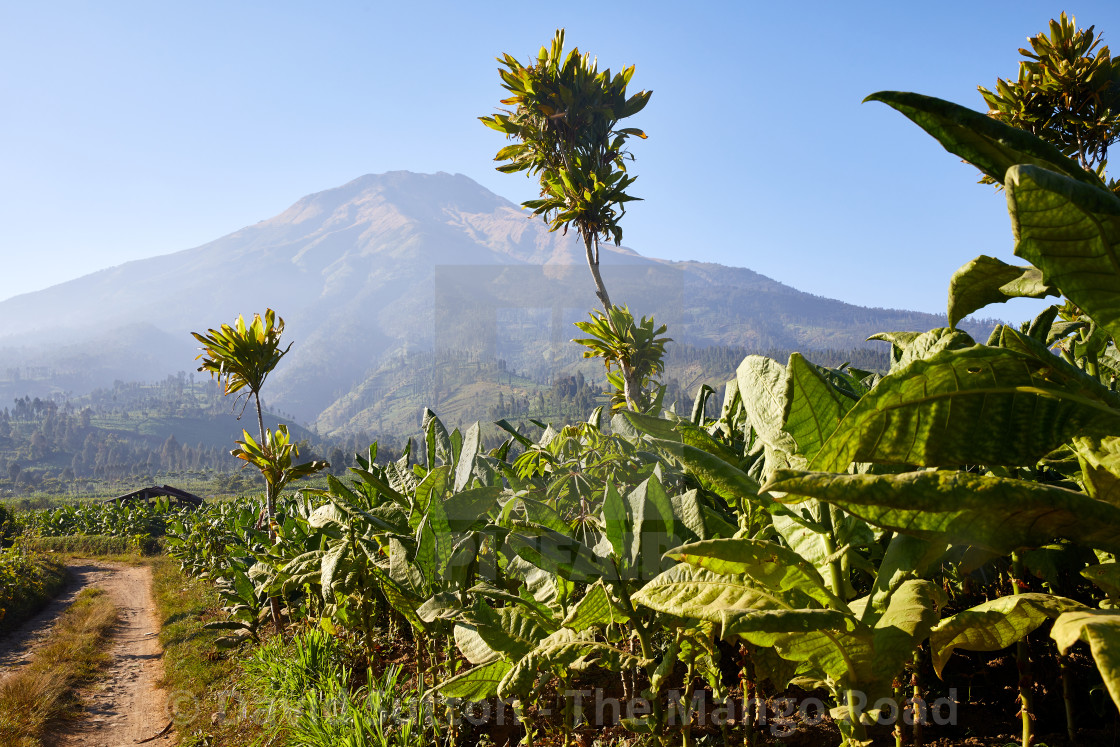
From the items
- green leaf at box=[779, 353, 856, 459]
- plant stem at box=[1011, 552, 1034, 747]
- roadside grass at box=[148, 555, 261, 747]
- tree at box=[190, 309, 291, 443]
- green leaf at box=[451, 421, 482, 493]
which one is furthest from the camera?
tree at box=[190, 309, 291, 443]

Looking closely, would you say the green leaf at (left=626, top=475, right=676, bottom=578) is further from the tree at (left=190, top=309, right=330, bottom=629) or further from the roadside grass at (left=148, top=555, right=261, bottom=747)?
the tree at (left=190, top=309, right=330, bottom=629)

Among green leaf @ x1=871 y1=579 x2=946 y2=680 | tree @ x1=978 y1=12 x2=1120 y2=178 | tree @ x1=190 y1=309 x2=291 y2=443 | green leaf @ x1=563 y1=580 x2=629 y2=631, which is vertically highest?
tree @ x1=978 y1=12 x2=1120 y2=178

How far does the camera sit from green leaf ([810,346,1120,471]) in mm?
604

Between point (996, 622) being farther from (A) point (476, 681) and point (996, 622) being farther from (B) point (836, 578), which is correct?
(A) point (476, 681)

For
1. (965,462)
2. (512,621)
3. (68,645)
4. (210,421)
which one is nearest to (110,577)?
(68,645)

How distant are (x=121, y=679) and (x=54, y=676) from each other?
67cm

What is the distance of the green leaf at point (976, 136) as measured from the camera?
1.86ft

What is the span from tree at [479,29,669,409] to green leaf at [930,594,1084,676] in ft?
28.0

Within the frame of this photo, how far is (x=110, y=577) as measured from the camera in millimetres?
15055

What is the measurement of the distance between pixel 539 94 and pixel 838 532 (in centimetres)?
1010

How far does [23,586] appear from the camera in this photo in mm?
11500

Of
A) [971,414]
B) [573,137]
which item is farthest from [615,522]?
[573,137]

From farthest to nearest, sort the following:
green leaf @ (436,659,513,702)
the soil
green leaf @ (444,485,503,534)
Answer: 1. the soil
2. green leaf @ (444,485,503,534)
3. green leaf @ (436,659,513,702)

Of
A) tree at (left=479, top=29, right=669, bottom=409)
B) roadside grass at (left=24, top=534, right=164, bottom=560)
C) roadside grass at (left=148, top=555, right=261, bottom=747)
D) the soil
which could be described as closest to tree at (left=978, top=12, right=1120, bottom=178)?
tree at (left=479, top=29, right=669, bottom=409)
